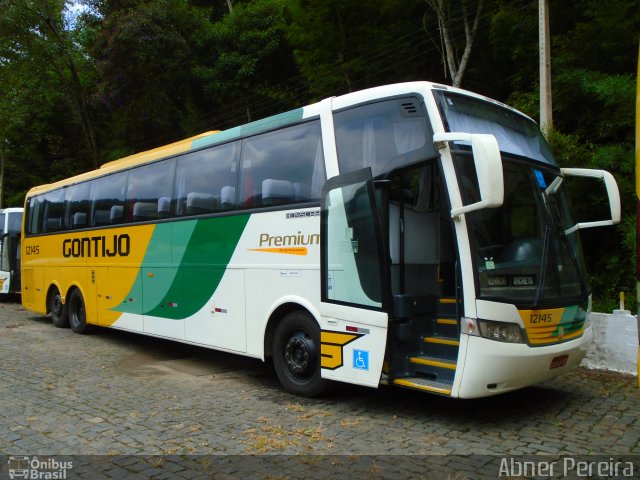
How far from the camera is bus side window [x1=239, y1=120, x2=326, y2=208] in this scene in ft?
21.1

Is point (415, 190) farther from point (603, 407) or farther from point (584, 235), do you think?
point (584, 235)

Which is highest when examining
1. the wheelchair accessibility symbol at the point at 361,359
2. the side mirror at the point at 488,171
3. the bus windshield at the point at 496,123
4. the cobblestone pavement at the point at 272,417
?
the bus windshield at the point at 496,123

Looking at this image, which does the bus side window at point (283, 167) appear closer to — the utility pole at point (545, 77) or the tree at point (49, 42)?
the utility pole at point (545, 77)

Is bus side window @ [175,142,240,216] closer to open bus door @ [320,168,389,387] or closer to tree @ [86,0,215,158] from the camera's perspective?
open bus door @ [320,168,389,387]

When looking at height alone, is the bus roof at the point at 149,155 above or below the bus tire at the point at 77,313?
above

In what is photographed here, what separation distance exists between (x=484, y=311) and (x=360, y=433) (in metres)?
1.63

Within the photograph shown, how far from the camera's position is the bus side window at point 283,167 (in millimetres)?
6441

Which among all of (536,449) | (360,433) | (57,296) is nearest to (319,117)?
(360,433)

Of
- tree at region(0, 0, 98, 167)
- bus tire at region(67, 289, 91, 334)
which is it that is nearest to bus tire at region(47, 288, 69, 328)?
bus tire at region(67, 289, 91, 334)

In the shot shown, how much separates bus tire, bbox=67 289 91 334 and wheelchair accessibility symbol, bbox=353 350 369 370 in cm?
784

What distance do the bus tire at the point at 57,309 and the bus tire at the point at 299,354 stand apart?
7719 mm

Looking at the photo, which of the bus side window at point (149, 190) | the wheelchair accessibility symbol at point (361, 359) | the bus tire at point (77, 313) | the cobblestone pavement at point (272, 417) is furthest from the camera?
the bus tire at point (77, 313)

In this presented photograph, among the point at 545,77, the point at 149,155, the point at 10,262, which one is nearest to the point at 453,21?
the point at 545,77

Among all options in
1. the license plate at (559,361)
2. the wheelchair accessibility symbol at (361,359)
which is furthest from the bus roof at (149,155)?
the license plate at (559,361)
